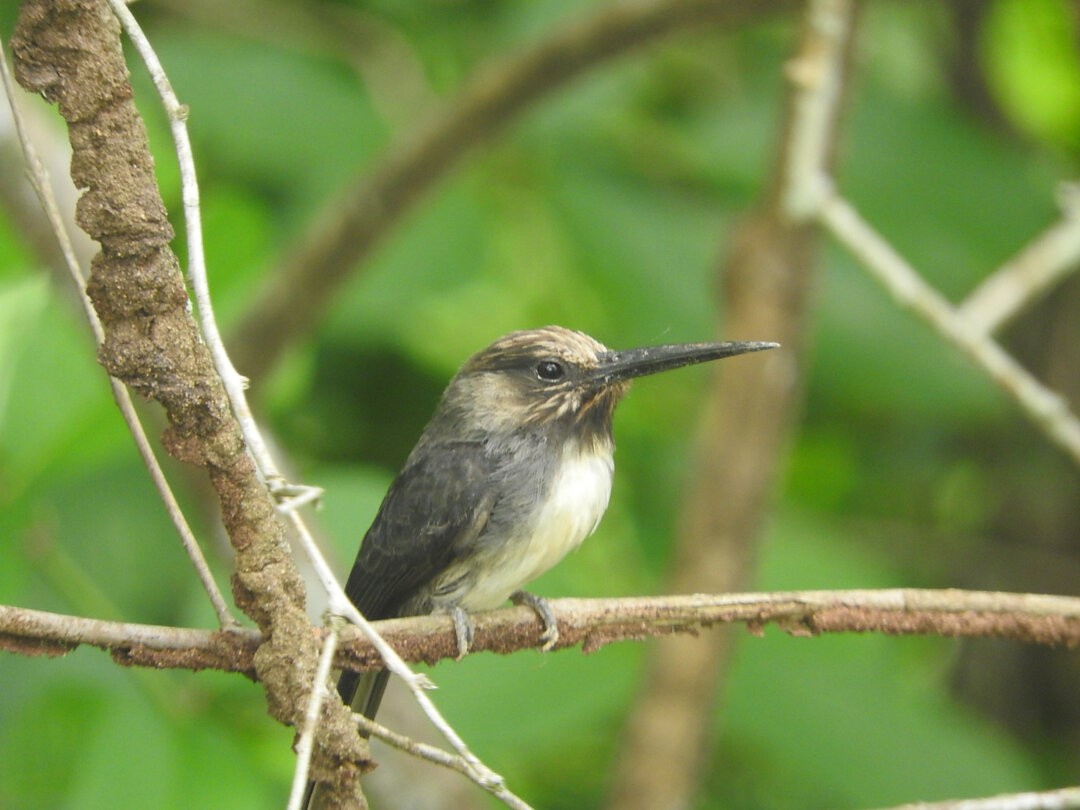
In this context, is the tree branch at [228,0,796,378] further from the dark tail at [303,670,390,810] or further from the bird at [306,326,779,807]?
the dark tail at [303,670,390,810]

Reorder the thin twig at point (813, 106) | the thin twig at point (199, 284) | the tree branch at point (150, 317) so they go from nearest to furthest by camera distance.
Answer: the tree branch at point (150, 317) → the thin twig at point (199, 284) → the thin twig at point (813, 106)

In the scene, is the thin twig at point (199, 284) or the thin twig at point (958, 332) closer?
the thin twig at point (199, 284)

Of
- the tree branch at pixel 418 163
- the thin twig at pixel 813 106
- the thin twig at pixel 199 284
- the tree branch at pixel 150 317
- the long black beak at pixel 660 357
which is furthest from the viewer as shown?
the tree branch at pixel 418 163

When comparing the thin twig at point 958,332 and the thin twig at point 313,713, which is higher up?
the thin twig at point 958,332

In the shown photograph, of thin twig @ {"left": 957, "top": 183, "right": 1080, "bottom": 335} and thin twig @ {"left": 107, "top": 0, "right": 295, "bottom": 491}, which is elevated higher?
thin twig @ {"left": 957, "top": 183, "right": 1080, "bottom": 335}

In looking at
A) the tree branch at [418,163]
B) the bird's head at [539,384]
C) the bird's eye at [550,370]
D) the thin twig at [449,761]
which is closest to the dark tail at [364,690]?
the bird's head at [539,384]

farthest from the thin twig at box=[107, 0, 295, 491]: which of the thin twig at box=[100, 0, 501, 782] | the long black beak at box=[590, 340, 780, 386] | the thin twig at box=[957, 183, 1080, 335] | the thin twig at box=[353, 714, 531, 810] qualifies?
the thin twig at box=[957, 183, 1080, 335]

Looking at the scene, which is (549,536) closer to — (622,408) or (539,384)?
(539,384)

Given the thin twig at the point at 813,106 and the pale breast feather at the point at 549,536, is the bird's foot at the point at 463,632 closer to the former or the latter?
the pale breast feather at the point at 549,536
